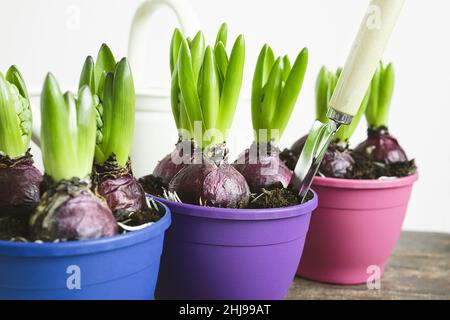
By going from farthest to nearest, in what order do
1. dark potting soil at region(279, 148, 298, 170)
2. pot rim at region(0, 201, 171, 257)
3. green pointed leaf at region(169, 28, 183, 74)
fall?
dark potting soil at region(279, 148, 298, 170), green pointed leaf at region(169, 28, 183, 74), pot rim at region(0, 201, 171, 257)

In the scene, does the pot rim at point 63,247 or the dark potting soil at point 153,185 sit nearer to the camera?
the pot rim at point 63,247

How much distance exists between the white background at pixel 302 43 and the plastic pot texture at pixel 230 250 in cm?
64

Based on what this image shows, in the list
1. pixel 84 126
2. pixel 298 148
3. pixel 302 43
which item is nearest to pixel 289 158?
pixel 298 148

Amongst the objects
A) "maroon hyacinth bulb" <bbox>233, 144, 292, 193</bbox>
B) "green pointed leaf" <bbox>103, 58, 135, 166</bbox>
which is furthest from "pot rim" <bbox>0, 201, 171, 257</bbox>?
"maroon hyacinth bulb" <bbox>233, 144, 292, 193</bbox>

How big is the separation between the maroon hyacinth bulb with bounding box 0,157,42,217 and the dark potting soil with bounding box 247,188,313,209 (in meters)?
0.20

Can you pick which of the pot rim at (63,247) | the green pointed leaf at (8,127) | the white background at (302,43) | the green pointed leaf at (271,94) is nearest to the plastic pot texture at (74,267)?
the pot rim at (63,247)

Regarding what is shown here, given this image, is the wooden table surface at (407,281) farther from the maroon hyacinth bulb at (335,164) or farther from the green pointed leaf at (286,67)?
the green pointed leaf at (286,67)

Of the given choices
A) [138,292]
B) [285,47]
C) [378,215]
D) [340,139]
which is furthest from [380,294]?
[285,47]

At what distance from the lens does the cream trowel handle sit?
1.69ft

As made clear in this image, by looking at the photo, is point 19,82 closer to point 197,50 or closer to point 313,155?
point 197,50

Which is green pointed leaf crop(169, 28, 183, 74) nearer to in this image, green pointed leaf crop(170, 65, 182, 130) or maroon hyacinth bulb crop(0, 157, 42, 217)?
green pointed leaf crop(170, 65, 182, 130)

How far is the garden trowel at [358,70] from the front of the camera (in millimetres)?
518
